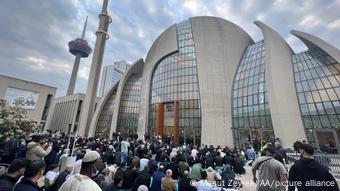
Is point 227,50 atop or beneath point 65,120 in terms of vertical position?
atop

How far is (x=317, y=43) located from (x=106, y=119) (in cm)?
4116

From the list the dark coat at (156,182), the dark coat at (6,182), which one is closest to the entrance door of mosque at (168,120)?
the dark coat at (156,182)

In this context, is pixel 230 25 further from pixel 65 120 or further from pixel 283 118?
pixel 65 120

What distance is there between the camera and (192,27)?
31.9 metres

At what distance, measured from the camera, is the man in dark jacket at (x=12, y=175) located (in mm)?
2719

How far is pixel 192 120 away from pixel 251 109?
973 cm

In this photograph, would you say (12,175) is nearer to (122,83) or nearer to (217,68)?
(217,68)

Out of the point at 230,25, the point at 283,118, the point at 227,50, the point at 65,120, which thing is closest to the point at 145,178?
the point at 283,118

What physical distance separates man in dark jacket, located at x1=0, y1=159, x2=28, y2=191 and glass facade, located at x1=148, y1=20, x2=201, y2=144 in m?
24.9

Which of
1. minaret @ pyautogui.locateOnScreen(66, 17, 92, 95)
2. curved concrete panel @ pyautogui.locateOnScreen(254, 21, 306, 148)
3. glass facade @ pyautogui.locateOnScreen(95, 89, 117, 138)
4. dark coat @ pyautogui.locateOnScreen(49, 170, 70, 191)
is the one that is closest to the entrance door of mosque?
curved concrete panel @ pyautogui.locateOnScreen(254, 21, 306, 148)

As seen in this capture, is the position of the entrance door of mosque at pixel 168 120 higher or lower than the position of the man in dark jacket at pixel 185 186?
higher

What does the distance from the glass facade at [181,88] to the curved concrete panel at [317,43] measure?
610 inches

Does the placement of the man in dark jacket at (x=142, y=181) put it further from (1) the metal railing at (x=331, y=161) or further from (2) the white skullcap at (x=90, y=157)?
(1) the metal railing at (x=331, y=161)

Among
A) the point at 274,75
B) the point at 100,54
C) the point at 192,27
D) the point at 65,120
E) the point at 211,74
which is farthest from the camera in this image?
the point at 65,120
